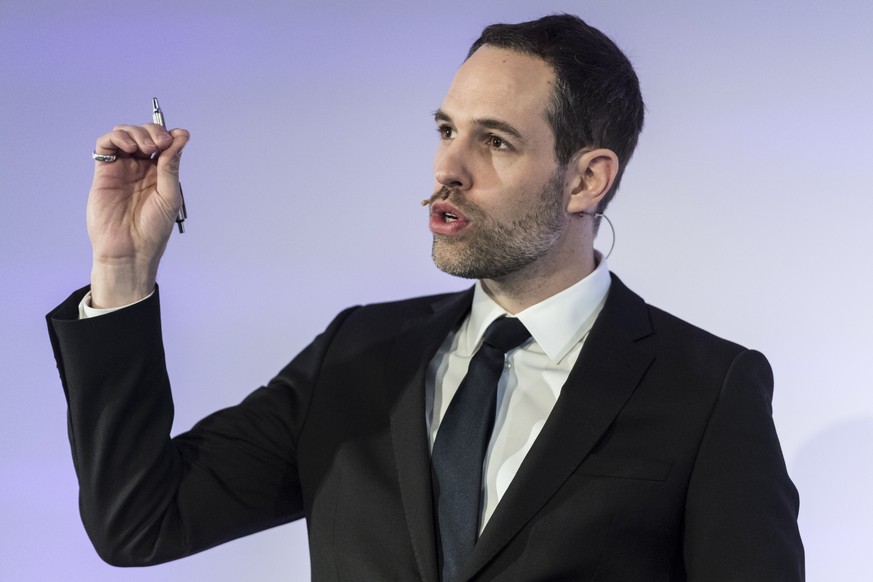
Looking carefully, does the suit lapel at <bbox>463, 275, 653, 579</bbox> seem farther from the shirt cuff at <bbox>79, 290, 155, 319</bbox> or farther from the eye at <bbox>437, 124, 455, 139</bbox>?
the shirt cuff at <bbox>79, 290, 155, 319</bbox>

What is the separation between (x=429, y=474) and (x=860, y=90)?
1457mm

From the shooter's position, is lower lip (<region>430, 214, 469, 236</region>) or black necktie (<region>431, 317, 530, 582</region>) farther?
lower lip (<region>430, 214, 469, 236</region>)

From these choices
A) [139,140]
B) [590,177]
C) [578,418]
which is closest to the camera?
[139,140]

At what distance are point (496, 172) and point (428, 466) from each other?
529mm

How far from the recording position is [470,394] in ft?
6.45

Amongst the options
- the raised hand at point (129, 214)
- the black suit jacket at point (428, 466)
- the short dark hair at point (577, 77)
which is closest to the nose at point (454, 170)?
the short dark hair at point (577, 77)

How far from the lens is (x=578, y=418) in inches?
73.9

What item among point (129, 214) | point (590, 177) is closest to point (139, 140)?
point (129, 214)

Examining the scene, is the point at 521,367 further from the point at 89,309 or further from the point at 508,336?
the point at 89,309

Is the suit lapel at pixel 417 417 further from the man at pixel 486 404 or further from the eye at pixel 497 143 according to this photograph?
the eye at pixel 497 143

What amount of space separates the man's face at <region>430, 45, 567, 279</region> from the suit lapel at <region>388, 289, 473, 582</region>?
17 centimetres

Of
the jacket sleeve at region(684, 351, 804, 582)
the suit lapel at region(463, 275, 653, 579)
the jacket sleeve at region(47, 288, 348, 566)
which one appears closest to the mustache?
the suit lapel at region(463, 275, 653, 579)

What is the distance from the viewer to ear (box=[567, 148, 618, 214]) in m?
2.10

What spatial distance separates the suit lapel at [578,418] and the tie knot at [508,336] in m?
0.12
